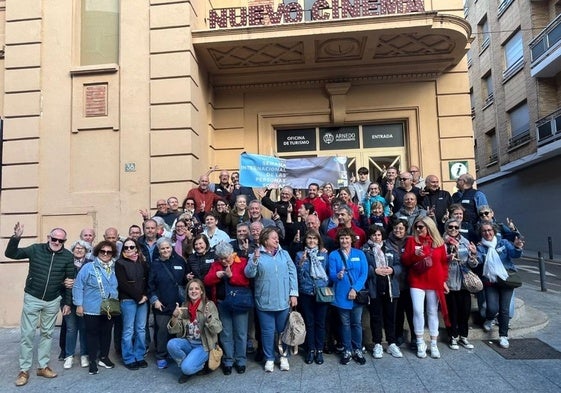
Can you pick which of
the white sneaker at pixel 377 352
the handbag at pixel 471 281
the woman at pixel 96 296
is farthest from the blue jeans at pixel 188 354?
the handbag at pixel 471 281

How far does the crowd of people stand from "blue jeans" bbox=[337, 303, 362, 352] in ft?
0.05

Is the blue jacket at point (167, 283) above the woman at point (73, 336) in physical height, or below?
above

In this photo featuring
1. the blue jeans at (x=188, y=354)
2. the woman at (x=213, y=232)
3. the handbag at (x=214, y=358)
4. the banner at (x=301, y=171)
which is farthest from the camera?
the banner at (x=301, y=171)

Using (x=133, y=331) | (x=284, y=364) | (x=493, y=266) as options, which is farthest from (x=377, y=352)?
(x=133, y=331)

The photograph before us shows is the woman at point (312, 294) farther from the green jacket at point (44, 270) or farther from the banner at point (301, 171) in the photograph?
the banner at point (301, 171)

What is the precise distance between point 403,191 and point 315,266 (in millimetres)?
2502

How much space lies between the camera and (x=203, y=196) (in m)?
7.52

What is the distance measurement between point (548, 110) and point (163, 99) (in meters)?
17.6

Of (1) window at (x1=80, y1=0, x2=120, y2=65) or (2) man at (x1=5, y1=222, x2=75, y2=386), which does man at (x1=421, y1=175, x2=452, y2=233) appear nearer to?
(2) man at (x1=5, y1=222, x2=75, y2=386)

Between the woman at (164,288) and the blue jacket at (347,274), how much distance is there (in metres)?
1.91

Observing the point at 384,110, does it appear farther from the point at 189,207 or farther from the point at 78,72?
the point at 78,72

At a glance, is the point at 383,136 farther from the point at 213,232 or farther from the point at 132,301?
the point at 132,301

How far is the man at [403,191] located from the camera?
22.7ft

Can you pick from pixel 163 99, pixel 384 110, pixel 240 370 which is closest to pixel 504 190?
pixel 384 110
